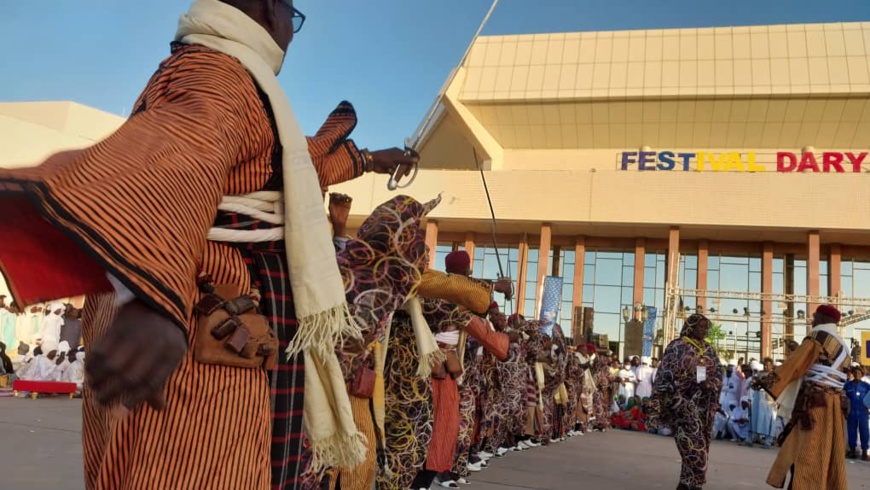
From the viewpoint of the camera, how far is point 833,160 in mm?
29469

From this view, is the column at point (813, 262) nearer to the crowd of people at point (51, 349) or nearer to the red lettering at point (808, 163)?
the red lettering at point (808, 163)

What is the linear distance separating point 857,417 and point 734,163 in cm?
1924

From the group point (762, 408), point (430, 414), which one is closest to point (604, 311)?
point (762, 408)

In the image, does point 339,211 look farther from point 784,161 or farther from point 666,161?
point 784,161

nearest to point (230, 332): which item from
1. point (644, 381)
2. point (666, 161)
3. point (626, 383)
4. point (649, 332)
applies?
point (644, 381)

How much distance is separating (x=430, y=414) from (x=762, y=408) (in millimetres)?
13195

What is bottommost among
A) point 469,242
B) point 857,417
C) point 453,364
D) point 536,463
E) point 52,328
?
point 536,463

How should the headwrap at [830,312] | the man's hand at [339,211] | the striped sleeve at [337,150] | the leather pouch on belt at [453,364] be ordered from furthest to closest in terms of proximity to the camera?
the headwrap at [830,312] → the leather pouch on belt at [453,364] → the man's hand at [339,211] → the striped sleeve at [337,150]

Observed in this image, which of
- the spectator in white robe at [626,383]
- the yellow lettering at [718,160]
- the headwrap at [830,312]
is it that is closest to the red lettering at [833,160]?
the yellow lettering at [718,160]

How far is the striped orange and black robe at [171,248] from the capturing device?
1.02 m

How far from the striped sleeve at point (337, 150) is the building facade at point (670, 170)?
25.6 meters

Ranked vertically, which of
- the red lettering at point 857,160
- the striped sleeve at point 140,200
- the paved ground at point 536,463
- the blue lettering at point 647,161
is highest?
the red lettering at point 857,160

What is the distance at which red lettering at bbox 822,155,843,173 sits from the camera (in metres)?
29.4

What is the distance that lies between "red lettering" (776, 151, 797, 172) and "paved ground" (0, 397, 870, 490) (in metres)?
20.3
